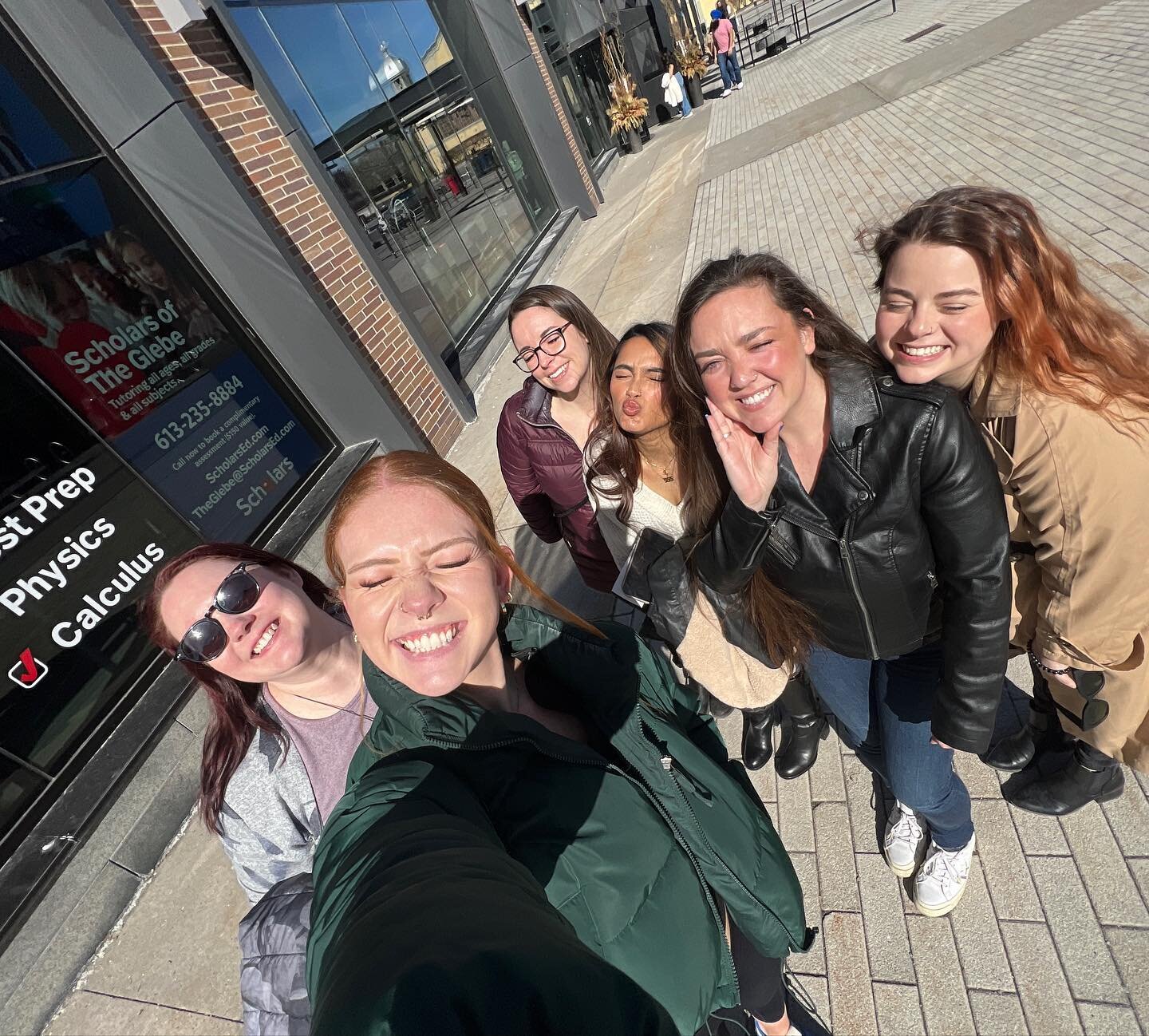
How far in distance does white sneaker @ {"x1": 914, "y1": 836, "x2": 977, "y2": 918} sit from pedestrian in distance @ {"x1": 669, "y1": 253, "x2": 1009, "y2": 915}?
318mm

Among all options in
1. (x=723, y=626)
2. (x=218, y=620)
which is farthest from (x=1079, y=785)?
(x=218, y=620)

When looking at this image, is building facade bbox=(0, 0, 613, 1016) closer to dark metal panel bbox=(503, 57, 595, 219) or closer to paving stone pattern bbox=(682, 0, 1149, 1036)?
paving stone pattern bbox=(682, 0, 1149, 1036)

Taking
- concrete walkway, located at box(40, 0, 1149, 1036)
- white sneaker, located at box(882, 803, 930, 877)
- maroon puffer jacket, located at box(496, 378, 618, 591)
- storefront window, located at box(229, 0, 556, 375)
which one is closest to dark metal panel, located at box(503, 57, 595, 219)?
storefront window, located at box(229, 0, 556, 375)

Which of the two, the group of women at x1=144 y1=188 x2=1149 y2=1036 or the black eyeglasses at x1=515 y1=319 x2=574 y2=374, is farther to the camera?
the black eyeglasses at x1=515 y1=319 x2=574 y2=374

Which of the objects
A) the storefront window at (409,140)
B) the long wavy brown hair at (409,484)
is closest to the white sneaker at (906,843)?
the long wavy brown hair at (409,484)

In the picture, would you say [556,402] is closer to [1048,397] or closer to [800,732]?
[1048,397]

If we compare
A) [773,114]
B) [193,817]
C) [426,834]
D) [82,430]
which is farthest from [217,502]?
[773,114]

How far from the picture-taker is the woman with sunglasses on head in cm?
169

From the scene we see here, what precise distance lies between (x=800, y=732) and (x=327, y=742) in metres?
2.06

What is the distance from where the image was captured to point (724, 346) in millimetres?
1655

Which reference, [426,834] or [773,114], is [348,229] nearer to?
[426,834]

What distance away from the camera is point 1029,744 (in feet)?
7.60

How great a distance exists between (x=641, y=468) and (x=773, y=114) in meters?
15.3

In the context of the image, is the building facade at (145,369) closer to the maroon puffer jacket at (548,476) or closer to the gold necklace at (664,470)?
the maroon puffer jacket at (548,476)
